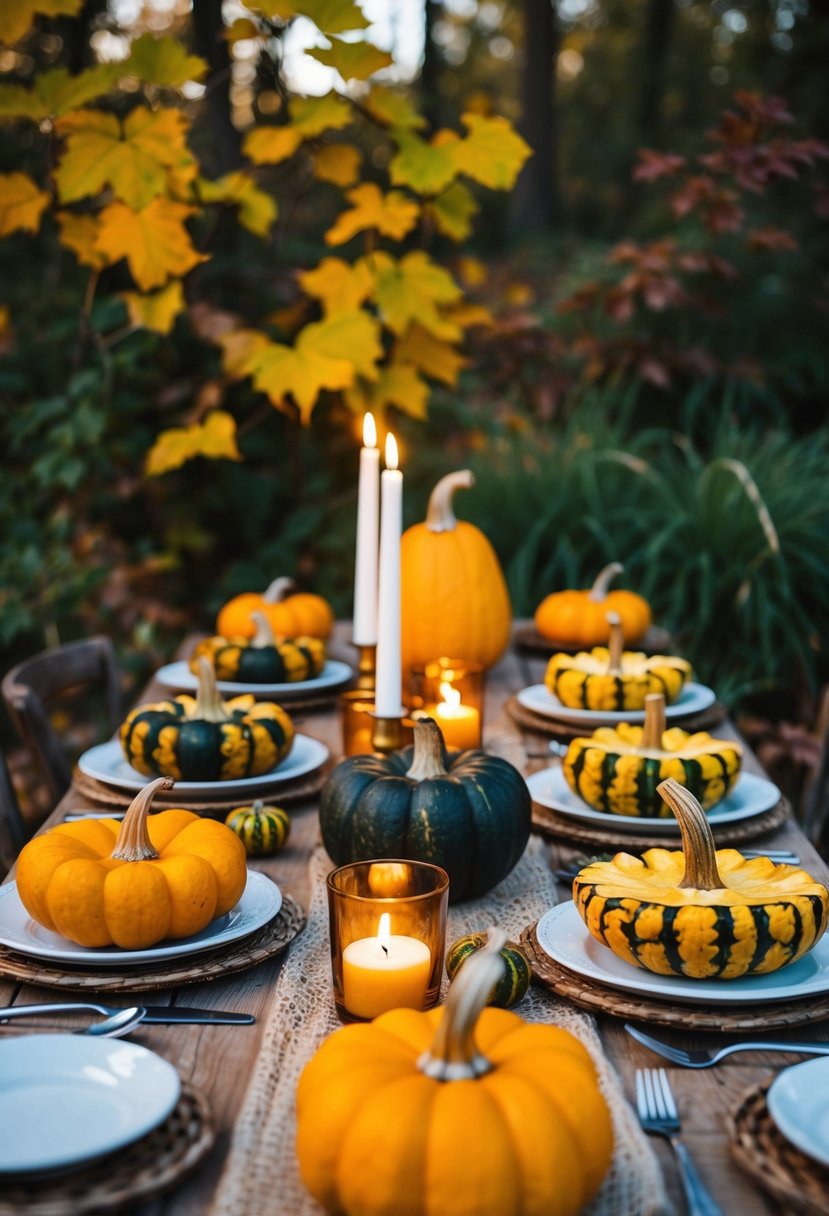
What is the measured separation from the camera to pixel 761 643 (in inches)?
150

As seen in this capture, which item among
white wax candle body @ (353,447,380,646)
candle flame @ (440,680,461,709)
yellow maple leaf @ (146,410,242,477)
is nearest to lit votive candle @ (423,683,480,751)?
candle flame @ (440,680,461,709)

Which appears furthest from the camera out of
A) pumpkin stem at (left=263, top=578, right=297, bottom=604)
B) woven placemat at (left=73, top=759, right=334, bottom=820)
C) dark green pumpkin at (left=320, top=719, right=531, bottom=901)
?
pumpkin stem at (left=263, top=578, right=297, bottom=604)

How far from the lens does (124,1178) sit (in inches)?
34.7

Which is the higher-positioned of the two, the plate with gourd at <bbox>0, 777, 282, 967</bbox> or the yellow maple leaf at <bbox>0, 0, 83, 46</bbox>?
the yellow maple leaf at <bbox>0, 0, 83, 46</bbox>

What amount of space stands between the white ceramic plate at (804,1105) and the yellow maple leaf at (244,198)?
130 inches

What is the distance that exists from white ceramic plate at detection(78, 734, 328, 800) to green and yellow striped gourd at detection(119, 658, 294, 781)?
0.8 inches

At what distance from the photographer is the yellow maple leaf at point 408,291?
3711 mm

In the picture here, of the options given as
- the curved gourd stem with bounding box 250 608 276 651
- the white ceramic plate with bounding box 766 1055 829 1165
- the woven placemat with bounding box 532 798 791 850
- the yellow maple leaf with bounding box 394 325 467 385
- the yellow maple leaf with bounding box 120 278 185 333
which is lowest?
the woven placemat with bounding box 532 798 791 850

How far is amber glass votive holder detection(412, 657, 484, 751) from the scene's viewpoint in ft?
6.17

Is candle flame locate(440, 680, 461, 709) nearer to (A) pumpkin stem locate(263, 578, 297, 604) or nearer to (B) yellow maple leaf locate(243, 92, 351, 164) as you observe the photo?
(A) pumpkin stem locate(263, 578, 297, 604)

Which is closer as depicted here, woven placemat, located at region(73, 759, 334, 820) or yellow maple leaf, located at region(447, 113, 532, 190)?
woven placemat, located at region(73, 759, 334, 820)

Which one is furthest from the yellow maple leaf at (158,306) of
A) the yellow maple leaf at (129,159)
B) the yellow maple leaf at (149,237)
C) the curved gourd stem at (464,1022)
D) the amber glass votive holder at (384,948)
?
the curved gourd stem at (464,1022)

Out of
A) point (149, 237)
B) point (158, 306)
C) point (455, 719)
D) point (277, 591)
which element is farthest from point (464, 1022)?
point (158, 306)

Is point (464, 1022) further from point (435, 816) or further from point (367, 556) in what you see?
point (367, 556)
